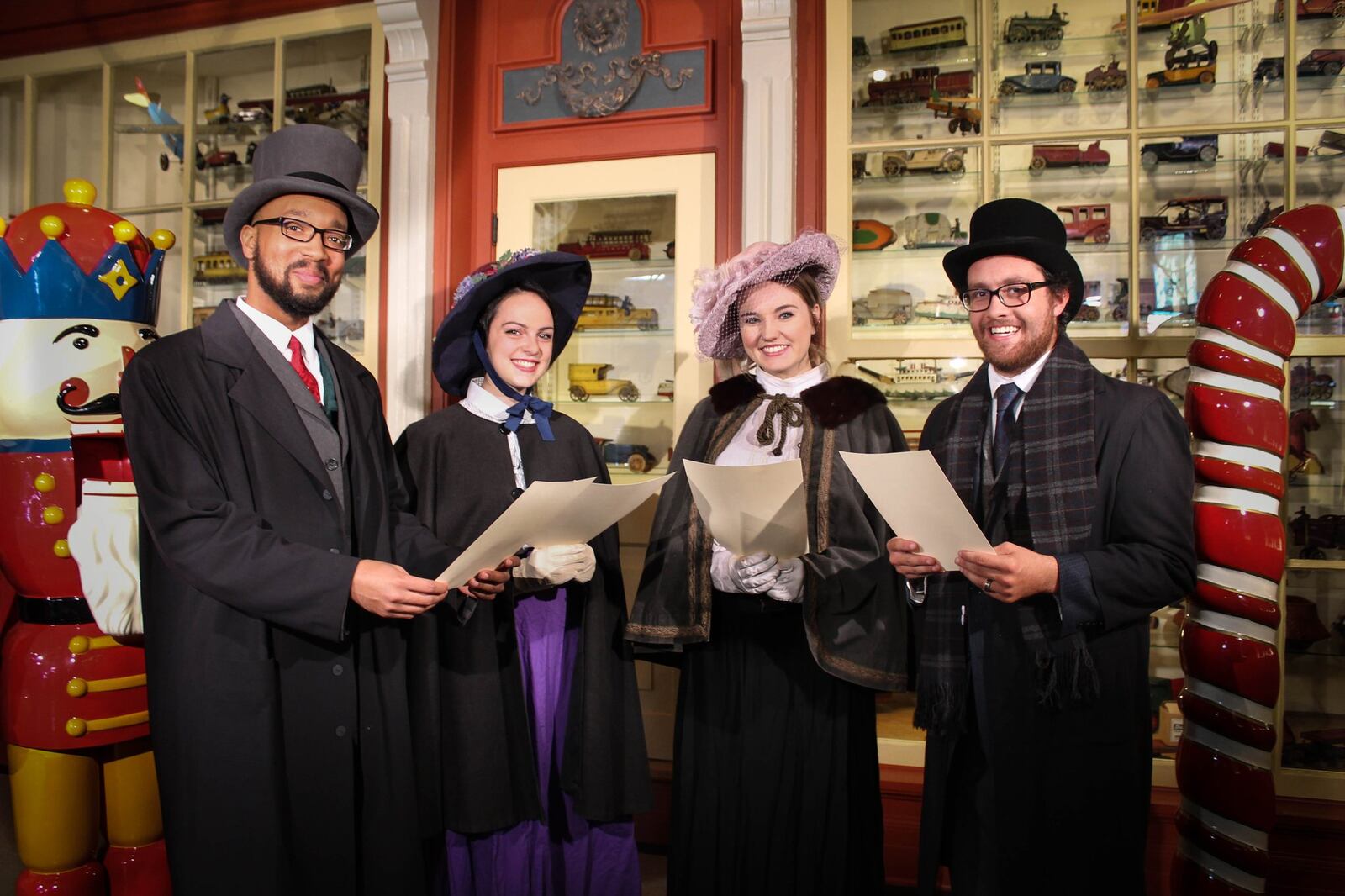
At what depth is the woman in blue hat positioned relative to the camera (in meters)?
2.12

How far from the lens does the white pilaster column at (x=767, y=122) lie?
9.75 feet

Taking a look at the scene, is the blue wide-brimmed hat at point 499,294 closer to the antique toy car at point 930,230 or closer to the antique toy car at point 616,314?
the antique toy car at point 616,314

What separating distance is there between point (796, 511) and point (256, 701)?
114 centimetres

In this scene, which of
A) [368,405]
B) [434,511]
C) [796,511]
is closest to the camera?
[796,511]

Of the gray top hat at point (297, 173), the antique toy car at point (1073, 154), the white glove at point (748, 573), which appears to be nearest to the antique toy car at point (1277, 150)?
the antique toy car at point (1073, 154)

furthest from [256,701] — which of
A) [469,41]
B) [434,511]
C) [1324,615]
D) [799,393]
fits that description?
[1324,615]

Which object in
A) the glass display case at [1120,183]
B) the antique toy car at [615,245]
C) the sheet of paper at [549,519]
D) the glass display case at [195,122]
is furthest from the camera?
the glass display case at [195,122]

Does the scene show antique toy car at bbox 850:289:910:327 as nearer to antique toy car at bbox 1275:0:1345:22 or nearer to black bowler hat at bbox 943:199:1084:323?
black bowler hat at bbox 943:199:1084:323

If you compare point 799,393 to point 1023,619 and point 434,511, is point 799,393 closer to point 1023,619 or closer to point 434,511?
point 1023,619

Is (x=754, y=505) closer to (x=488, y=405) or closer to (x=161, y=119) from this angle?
(x=488, y=405)

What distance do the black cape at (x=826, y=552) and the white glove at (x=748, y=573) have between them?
0.19ft

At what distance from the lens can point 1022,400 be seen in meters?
1.90

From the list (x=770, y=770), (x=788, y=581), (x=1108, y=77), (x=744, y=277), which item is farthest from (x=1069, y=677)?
(x=1108, y=77)

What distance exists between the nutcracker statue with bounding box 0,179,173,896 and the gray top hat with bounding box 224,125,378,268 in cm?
65
